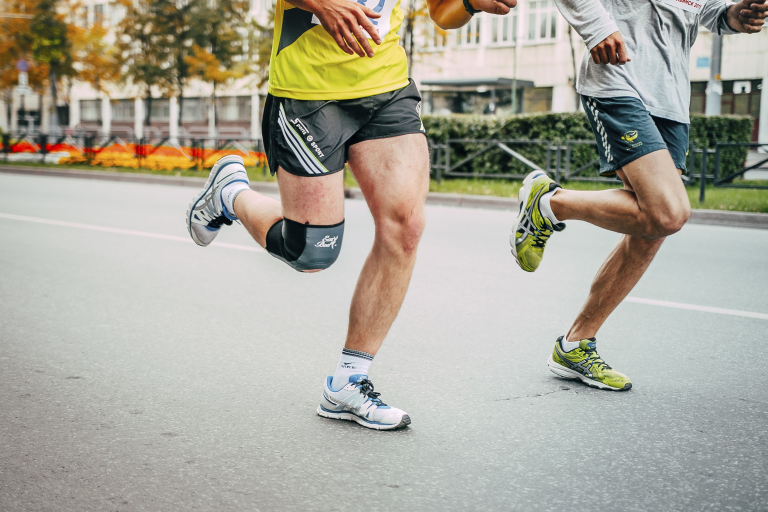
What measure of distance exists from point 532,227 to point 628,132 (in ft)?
2.12

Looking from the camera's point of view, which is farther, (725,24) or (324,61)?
(725,24)

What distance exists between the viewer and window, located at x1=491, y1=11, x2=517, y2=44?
4197cm

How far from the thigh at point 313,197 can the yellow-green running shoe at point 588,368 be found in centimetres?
122

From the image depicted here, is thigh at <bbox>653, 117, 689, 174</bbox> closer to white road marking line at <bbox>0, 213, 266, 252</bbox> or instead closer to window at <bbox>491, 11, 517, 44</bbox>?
white road marking line at <bbox>0, 213, 266, 252</bbox>

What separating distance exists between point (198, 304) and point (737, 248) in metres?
5.48

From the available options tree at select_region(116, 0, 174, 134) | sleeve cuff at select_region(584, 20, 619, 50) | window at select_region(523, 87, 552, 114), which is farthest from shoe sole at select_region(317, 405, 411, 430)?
window at select_region(523, 87, 552, 114)

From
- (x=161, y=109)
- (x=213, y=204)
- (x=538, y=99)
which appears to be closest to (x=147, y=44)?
(x=538, y=99)

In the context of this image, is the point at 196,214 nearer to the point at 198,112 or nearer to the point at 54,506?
the point at 54,506

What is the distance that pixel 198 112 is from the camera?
5497 cm

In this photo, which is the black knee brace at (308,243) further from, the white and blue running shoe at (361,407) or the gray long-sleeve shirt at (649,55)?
the gray long-sleeve shirt at (649,55)

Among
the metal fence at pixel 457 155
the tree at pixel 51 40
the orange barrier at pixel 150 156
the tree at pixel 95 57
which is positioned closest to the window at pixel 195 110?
the tree at pixel 95 57

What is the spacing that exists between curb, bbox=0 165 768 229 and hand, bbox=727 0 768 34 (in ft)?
25.3

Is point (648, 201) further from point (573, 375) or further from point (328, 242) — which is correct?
point (328, 242)

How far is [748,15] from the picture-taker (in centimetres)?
347
